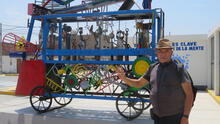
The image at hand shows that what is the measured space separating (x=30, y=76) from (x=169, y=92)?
17.4 ft

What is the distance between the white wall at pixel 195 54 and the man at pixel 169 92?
9988 millimetres

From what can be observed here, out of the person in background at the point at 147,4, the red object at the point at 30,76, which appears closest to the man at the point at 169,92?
the person in background at the point at 147,4

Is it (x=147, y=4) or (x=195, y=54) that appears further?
(x=195, y=54)

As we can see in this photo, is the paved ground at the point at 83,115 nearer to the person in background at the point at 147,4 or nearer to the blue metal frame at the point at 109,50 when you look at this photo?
the blue metal frame at the point at 109,50

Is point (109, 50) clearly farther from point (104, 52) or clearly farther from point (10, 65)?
point (10, 65)

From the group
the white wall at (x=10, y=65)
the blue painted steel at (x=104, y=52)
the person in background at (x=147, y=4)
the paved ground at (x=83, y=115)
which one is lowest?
the paved ground at (x=83, y=115)

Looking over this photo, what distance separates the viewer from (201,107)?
8.52 meters

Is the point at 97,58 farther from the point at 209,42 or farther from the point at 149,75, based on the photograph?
the point at 209,42

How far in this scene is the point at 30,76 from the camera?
7.40 m

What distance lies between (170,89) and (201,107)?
6.06m

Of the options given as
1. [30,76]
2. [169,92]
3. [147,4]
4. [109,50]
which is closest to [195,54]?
[147,4]

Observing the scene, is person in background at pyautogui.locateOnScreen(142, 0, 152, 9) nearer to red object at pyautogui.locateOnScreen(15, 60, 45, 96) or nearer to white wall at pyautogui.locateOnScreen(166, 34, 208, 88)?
red object at pyautogui.locateOnScreen(15, 60, 45, 96)

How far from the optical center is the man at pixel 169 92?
9.85 ft

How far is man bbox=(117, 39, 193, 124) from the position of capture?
3.00 meters
